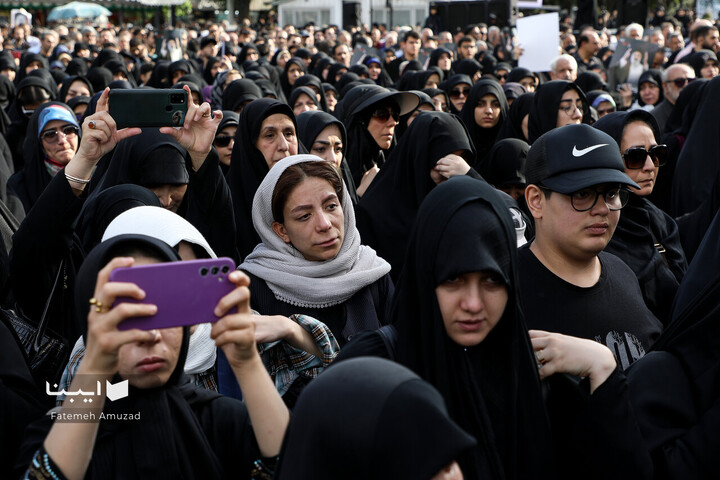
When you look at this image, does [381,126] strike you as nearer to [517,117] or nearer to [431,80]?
[517,117]

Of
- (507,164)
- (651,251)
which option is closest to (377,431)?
(651,251)

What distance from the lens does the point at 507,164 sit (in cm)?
532

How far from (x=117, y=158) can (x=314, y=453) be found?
9.53 feet

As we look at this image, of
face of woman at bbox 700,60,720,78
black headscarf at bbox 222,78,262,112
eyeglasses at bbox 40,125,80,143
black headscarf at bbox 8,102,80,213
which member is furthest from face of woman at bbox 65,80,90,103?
face of woman at bbox 700,60,720,78

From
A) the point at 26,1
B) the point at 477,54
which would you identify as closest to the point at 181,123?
the point at 477,54

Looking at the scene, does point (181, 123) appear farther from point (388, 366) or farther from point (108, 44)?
point (108, 44)

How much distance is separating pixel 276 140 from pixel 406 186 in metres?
0.80

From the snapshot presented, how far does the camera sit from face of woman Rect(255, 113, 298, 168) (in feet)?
15.8

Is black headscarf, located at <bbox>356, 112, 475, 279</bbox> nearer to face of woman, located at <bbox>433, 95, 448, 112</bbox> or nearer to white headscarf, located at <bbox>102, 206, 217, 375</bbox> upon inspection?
white headscarf, located at <bbox>102, 206, 217, 375</bbox>

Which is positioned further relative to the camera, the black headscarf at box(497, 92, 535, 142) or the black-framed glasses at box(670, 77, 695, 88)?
the black-framed glasses at box(670, 77, 695, 88)

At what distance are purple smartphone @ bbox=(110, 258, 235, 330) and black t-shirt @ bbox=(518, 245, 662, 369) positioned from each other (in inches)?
48.0

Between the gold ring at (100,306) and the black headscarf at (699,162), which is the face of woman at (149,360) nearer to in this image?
the gold ring at (100,306)

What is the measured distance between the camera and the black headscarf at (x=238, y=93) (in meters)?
7.39

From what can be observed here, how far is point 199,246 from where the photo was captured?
264 centimetres
